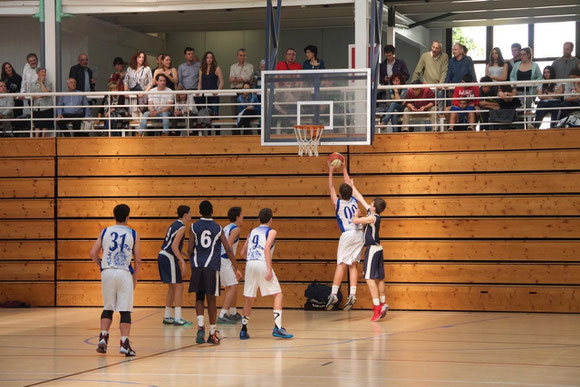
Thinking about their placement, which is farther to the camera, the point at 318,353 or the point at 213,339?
the point at 213,339

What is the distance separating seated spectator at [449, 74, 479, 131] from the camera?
49.6 feet

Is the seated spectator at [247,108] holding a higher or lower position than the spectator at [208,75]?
lower

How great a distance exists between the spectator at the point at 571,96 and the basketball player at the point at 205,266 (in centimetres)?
644

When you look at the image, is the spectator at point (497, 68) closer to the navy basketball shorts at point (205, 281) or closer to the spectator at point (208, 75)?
the spectator at point (208, 75)

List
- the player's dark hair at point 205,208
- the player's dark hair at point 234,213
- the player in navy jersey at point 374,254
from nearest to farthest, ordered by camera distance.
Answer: the player's dark hair at point 205,208 < the player's dark hair at point 234,213 < the player in navy jersey at point 374,254

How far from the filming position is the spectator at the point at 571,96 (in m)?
14.7

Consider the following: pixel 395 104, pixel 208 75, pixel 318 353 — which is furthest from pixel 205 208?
pixel 208 75

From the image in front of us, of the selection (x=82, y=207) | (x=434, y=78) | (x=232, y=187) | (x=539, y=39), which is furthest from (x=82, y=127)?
(x=539, y=39)

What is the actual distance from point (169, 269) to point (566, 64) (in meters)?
7.74

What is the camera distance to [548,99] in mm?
14992

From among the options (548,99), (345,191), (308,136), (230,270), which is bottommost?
(230,270)

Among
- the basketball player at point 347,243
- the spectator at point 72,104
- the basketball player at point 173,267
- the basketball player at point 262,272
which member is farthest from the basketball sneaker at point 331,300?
the spectator at point 72,104

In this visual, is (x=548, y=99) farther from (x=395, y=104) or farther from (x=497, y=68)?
(x=395, y=104)

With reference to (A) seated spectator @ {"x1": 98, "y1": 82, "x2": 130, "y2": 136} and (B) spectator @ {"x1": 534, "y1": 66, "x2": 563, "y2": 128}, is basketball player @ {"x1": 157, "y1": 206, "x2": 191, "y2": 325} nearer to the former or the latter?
(A) seated spectator @ {"x1": 98, "y1": 82, "x2": 130, "y2": 136}
